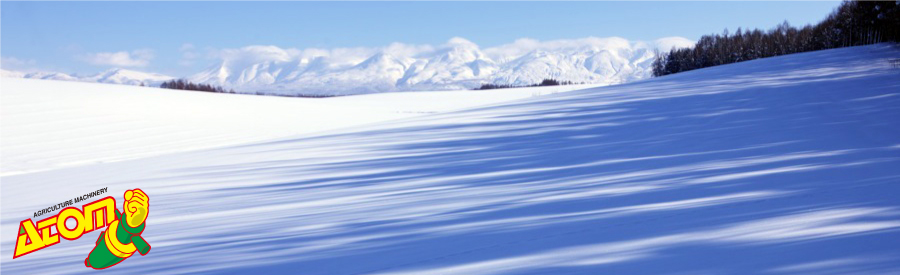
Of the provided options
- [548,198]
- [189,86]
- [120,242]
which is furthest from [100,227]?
[189,86]

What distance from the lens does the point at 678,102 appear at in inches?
392

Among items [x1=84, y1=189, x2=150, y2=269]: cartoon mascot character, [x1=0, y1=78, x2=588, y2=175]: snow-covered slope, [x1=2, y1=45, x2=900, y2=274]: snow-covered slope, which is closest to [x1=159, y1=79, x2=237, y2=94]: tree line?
[x1=0, y1=78, x2=588, y2=175]: snow-covered slope

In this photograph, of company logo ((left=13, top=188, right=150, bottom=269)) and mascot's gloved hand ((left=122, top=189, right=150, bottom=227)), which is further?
mascot's gloved hand ((left=122, top=189, right=150, bottom=227))

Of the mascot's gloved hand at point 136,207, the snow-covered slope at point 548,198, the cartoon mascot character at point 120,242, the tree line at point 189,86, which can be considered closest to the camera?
the snow-covered slope at point 548,198

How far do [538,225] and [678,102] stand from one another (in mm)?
7275

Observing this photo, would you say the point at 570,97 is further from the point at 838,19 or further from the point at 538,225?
the point at 838,19

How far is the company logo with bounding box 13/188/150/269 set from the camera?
150 inches

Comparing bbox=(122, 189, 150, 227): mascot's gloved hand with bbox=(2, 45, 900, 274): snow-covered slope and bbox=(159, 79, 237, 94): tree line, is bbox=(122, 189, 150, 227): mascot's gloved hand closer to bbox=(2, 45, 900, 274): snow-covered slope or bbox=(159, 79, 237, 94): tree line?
bbox=(2, 45, 900, 274): snow-covered slope

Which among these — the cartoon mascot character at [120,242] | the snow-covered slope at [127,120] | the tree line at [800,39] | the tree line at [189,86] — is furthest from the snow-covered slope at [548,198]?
the tree line at [189,86]

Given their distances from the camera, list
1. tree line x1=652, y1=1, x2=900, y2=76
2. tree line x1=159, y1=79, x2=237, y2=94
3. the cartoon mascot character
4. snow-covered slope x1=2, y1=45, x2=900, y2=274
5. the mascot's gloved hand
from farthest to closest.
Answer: tree line x1=159, y1=79, x2=237, y2=94 → tree line x1=652, y1=1, x2=900, y2=76 → the mascot's gloved hand → the cartoon mascot character → snow-covered slope x1=2, y1=45, x2=900, y2=274

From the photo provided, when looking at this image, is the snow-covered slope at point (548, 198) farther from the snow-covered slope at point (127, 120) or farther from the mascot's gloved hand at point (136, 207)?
the snow-covered slope at point (127, 120)

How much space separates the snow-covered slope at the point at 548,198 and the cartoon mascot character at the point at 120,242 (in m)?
0.08

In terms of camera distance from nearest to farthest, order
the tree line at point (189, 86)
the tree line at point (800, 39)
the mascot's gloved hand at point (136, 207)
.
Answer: the mascot's gloved hand at point (136, 207) < the tree line at point (800, 39) < the tree line at point (189, 86)

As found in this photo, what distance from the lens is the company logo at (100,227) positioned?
3.81 meters
